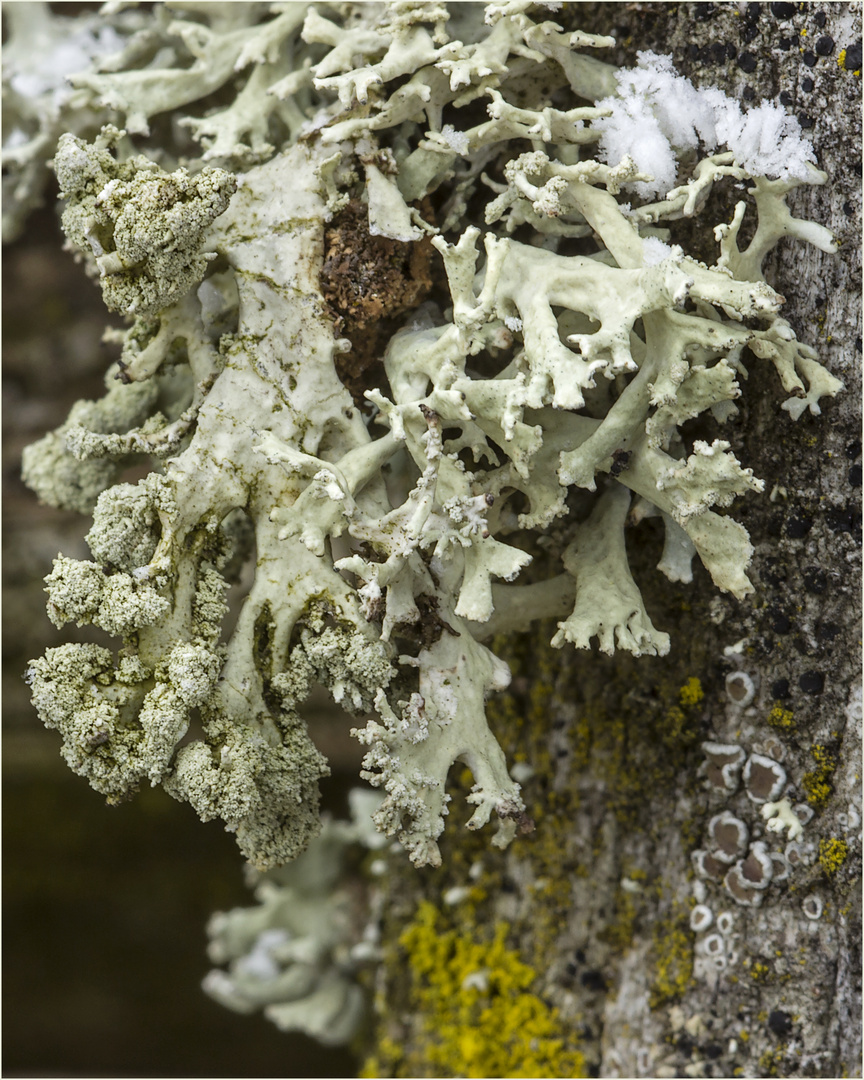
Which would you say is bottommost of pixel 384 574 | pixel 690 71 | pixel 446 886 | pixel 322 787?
pixel 322 787

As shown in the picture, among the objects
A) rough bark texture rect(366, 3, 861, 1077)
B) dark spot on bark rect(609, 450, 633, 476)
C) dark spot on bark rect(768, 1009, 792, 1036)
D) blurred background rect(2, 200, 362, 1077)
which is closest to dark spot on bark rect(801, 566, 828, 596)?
rough bark texture rect(366, 3, 861, 1077)

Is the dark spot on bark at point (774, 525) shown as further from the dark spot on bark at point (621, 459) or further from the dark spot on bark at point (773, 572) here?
the dark spot on bark at point (621, 459)

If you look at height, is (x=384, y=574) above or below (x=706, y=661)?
above

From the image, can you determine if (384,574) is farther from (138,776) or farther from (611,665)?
(611,665)

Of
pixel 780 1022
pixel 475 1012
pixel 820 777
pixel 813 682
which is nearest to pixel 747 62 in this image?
pixel 813 682

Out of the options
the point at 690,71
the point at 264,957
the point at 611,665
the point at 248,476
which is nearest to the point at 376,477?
the point at 248,476
